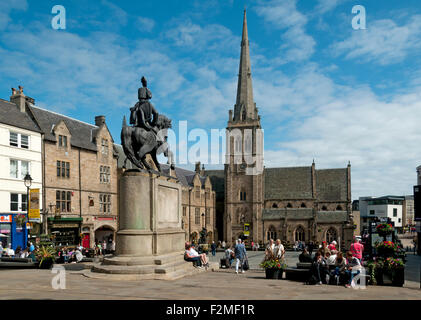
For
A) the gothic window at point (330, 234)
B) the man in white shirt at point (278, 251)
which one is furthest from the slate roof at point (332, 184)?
the man in white shirt at point (278, 251)

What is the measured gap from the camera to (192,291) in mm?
10781

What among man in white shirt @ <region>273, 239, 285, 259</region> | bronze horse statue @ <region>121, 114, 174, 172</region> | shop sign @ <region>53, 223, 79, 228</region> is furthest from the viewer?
shop sign @ <region>53, 223, 79, 228</region>

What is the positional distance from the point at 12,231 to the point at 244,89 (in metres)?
58.7

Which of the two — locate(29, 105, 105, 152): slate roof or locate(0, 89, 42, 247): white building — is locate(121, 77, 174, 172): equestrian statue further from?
locate(29, 105, 105, 152): slate roof

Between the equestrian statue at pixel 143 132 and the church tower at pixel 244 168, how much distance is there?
194 feet

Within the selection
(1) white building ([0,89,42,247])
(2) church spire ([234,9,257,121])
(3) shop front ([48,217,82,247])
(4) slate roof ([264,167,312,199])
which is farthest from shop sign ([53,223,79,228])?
(4) slate roof ([264,167,312,199])

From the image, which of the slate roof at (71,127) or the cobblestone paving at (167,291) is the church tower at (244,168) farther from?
the cobblestone paving at (167,291)

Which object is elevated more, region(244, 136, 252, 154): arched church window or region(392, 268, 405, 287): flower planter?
region(244, 136, 252, 154): arched church window

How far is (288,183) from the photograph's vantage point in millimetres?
80438

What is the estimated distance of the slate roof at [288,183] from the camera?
258 feet

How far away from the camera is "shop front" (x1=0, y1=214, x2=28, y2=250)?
1200 inches

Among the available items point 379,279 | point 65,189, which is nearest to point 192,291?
point 379,279

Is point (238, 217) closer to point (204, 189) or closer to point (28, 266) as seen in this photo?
point (204, 189)

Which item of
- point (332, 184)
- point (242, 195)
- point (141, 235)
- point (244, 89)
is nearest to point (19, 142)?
point (141, 235)
